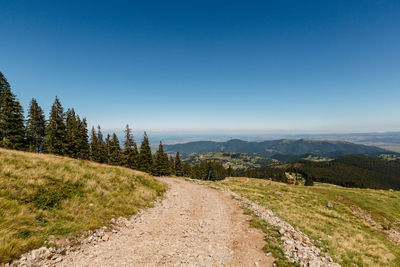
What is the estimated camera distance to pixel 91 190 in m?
11.6

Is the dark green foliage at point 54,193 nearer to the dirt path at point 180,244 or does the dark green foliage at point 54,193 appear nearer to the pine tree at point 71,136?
the dirt path at point 180,244

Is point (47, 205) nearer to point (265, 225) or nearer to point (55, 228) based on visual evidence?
point (55, 228)

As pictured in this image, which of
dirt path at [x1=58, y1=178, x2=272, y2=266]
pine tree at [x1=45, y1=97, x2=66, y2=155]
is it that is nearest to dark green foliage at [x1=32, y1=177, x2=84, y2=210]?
dirt path at [x1=58, y1=178, x2=272, y2=266]

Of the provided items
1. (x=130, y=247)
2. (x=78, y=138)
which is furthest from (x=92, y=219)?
(x=78, y=138)

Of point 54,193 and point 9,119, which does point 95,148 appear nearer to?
point 9,119

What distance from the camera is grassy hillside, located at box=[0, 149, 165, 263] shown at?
6.33 metres

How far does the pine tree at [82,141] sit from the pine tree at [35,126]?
902cm

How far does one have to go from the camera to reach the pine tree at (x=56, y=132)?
132ft

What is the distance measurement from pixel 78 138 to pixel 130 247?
5199 centimetres

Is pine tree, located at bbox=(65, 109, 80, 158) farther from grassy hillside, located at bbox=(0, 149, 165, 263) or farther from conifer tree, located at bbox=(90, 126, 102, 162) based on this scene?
grassy hillside, located at bbox=(0, 149, 165, 263)

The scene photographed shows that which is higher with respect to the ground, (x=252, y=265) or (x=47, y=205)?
(x=47, y=205)

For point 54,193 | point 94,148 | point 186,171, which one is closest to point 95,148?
point 94,148

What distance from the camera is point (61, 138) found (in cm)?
4175

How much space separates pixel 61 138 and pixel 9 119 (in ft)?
34.1
